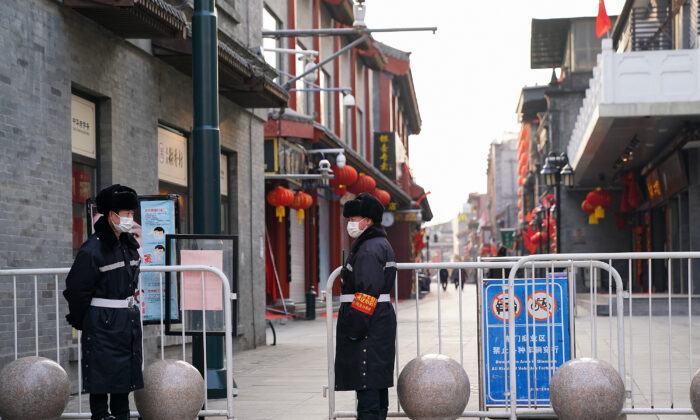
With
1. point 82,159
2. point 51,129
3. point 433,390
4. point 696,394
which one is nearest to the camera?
point 433,390

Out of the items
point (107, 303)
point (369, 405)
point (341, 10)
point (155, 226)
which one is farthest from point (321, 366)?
point (341, 10)

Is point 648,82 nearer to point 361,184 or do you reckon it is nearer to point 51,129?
point 361,184

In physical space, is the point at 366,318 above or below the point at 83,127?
below

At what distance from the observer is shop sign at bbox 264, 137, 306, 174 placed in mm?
23359

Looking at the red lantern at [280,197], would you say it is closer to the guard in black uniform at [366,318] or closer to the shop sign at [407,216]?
the guard in black uniform at [366,318]

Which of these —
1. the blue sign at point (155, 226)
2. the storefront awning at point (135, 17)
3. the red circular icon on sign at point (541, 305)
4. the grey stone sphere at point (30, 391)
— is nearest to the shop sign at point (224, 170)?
the storefront awning at point (135, 17)

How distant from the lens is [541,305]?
807cm

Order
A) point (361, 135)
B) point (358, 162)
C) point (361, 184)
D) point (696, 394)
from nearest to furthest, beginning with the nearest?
1. point (696, 394)
2. point (361, 184)
3. point (358, 162)
4. point (361, 135)

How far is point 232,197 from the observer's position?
16.2m

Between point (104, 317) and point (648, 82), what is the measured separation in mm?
17971

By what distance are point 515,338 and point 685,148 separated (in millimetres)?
19188

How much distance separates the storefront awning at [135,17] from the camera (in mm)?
10008

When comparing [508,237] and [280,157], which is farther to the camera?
[508,237]

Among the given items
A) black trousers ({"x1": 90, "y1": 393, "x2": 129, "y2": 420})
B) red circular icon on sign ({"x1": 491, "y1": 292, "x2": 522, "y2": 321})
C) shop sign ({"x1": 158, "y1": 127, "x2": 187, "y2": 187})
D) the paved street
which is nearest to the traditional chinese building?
the paved street
